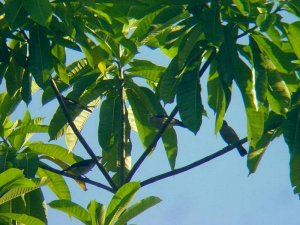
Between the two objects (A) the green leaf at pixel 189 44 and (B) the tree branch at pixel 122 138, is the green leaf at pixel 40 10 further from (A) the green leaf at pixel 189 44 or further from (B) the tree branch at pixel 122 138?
(B) the tree branch at pixel 122 138

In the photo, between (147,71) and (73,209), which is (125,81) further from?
(73,209)

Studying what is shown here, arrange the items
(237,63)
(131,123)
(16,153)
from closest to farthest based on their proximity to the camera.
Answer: (237,63) < (16,153) < (131,123)

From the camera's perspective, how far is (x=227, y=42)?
4.83m

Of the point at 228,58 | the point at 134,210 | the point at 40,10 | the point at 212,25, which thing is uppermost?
the point at 40,10

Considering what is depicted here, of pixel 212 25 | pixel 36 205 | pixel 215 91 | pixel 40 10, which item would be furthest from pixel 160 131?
pixel 40 10

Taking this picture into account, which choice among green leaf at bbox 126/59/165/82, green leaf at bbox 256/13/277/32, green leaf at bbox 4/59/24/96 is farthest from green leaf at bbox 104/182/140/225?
green leaf at bbox 126/59/165/82

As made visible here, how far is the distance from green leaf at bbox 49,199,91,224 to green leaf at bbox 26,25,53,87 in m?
0.82

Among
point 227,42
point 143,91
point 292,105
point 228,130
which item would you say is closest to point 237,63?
point 227,42

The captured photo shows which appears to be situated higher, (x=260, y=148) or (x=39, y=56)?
(x=39, y=56)

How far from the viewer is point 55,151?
5.79 m

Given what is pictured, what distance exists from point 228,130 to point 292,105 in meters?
2.02

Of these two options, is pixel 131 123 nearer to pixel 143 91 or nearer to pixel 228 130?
pixel 143 91

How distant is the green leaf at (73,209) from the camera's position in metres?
4.62

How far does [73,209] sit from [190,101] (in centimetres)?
96
